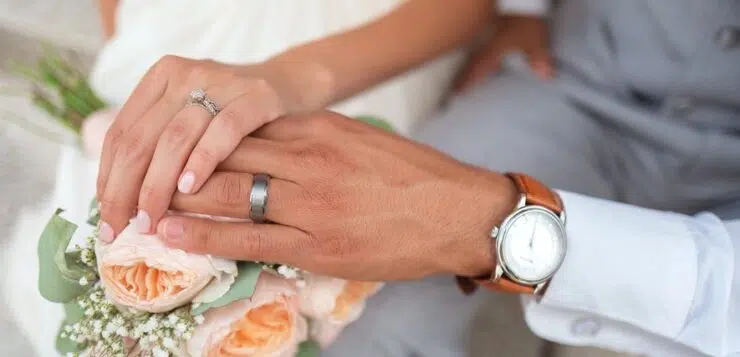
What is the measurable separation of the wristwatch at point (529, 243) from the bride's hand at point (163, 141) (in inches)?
9.6

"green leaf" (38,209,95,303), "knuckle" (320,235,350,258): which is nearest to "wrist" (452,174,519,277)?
"knuckle" (320,235,350,258)

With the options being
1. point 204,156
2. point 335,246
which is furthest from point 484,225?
point 204,156

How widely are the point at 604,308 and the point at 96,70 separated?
0.57m

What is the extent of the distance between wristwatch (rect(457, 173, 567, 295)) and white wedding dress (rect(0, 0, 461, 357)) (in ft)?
1.00

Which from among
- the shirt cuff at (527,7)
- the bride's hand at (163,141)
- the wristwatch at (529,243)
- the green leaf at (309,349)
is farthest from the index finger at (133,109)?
the shirt cuff at (527,7)

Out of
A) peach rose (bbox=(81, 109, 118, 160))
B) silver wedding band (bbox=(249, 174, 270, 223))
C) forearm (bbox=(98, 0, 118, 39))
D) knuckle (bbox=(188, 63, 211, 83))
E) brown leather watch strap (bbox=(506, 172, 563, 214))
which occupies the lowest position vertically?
brown leather watch strap (bbox=(506, 172, 563, 214))

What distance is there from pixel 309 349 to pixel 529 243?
22cm

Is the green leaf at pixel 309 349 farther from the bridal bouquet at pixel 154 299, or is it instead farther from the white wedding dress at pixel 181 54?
the white wedding dress at pixel 181 54

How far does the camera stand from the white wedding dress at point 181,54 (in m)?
0.52

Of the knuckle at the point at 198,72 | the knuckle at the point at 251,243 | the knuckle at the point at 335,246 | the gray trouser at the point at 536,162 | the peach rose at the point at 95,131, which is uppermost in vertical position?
the knuckle at the point at 198,72

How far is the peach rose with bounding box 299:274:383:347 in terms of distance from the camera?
0.56 m

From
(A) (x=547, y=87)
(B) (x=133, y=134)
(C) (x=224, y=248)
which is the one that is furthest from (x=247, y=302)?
(A) (x=547, y=87)

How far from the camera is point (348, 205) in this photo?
56 centimetres

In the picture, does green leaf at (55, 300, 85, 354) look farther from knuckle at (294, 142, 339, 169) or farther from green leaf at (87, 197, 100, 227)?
knuckle at (294, 142, 339, 169)
